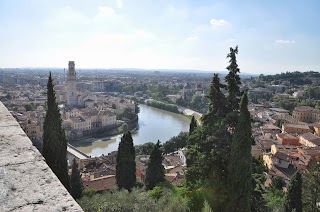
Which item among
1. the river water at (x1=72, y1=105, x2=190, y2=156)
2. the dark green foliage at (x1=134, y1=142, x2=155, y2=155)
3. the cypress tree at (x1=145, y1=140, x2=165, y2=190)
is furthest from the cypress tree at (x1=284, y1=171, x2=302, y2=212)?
the river water at (x1=72, y1=105, x2=190, y2=156)

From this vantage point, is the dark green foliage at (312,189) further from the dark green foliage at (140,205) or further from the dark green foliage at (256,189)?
the dark green foliage at (140,205)

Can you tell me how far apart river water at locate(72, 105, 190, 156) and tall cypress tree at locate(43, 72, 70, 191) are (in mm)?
16857

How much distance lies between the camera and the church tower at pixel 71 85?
39000 mm

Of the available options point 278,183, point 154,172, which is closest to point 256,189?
point 154,172

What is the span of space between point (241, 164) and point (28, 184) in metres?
5.00

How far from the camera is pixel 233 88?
610cm

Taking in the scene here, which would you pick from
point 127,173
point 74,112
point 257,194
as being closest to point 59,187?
point 257,194

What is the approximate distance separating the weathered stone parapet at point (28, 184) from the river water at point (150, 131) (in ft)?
71.5

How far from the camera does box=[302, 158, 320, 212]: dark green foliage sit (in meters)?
9.66

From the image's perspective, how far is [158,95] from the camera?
5612 cm

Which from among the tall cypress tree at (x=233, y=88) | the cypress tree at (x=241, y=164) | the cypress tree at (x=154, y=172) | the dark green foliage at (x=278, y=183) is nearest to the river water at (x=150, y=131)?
the cypress tree at (x=154, y=172)

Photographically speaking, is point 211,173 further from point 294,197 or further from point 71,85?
point 71,85

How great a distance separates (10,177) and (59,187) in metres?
0.17

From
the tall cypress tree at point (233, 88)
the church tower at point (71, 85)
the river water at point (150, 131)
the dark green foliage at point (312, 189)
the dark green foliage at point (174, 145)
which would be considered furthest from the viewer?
the church tower at point (71, 85)
